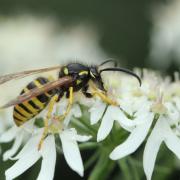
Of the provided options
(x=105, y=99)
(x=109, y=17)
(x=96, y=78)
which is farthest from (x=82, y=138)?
(x=109, y=17)

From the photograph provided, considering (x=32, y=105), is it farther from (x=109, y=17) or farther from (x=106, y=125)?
(x=109, y=17)

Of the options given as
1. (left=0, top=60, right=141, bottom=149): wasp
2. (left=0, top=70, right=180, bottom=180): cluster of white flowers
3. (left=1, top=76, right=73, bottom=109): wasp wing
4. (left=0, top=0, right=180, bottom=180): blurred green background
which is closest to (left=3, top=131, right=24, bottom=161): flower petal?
(left=0, top=70, right=180, bottom=180): cluster of white flowers

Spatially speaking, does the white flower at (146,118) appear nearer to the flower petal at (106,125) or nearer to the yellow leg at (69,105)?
the flower petal at (106,125)

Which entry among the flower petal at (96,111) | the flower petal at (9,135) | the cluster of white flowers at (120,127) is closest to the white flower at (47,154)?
the cluster of white flowers at (120,127)

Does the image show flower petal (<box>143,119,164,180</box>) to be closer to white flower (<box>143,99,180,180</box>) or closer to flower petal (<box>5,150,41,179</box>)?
white flower (<box>143,99,180,180</box>)

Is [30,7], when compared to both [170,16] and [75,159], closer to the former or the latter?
[170,16]
